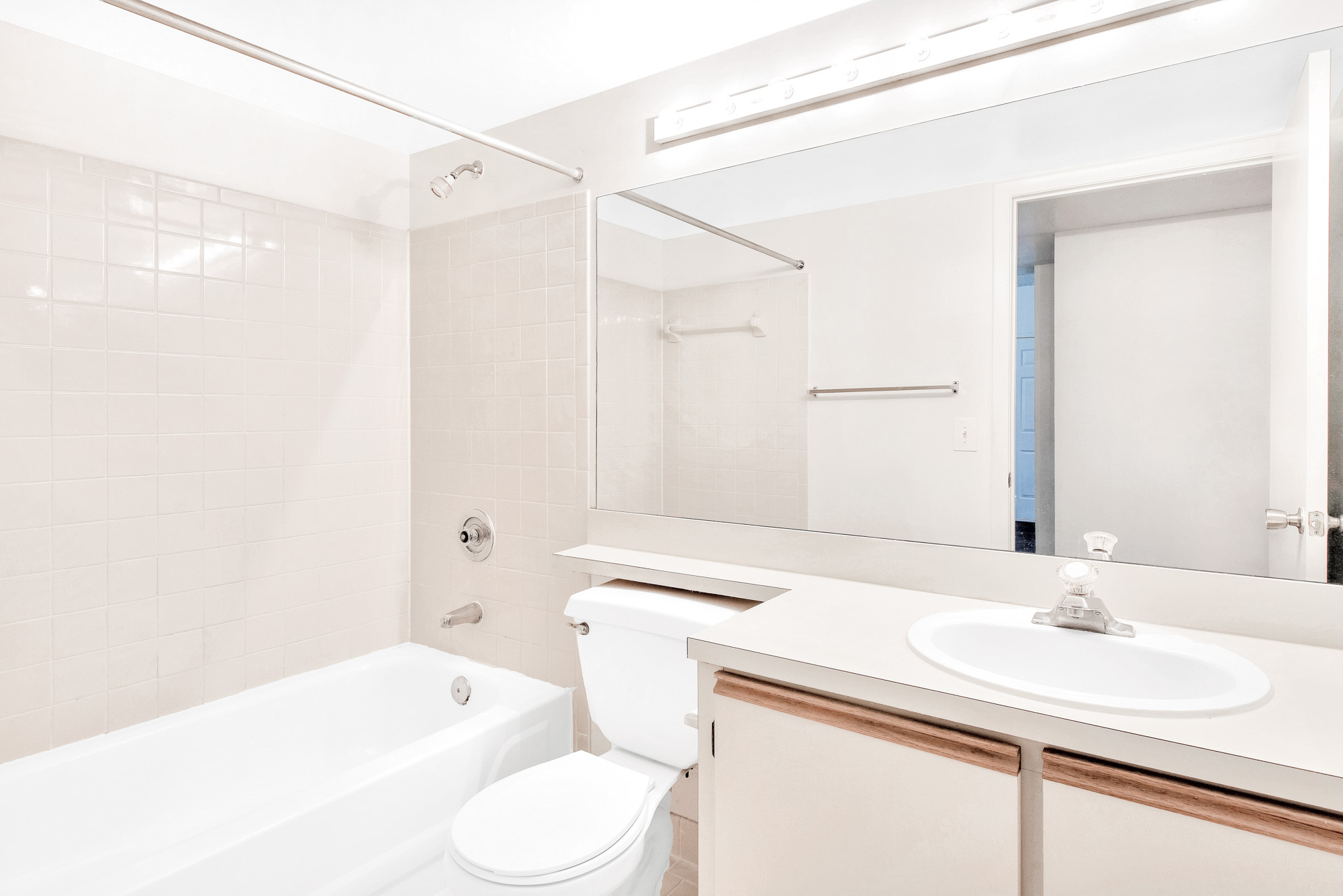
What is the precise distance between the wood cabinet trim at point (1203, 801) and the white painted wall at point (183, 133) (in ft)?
8.12

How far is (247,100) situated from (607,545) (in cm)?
178

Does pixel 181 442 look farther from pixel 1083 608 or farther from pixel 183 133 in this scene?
pixel 1083 608

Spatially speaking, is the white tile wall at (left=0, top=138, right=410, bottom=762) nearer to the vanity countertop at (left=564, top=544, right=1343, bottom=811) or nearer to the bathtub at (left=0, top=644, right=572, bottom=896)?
the bathtub at (left=0, top=644, right=572, bottom=896)

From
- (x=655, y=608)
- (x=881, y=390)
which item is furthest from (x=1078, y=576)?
(x=655, y=608)

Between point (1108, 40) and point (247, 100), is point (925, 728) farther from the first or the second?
point (247, 100)

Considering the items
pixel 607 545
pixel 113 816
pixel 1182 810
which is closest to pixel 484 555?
pixel 607 545

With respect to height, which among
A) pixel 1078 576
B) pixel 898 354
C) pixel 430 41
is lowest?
pixel 1078 576

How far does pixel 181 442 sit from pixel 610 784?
157 cm

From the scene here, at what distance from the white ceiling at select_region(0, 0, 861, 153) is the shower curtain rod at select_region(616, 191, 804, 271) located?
380mm

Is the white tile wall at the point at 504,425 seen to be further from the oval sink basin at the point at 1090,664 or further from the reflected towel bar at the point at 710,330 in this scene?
the oval sink basin at the point at 1090,664

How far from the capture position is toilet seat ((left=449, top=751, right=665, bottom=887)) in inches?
46.9

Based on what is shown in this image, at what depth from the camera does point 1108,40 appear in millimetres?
1283

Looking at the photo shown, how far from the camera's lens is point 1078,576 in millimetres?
1120

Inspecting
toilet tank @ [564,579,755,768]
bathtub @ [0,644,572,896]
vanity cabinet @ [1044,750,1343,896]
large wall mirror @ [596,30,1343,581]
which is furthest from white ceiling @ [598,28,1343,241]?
bathtub @ [0,644,572,896]
